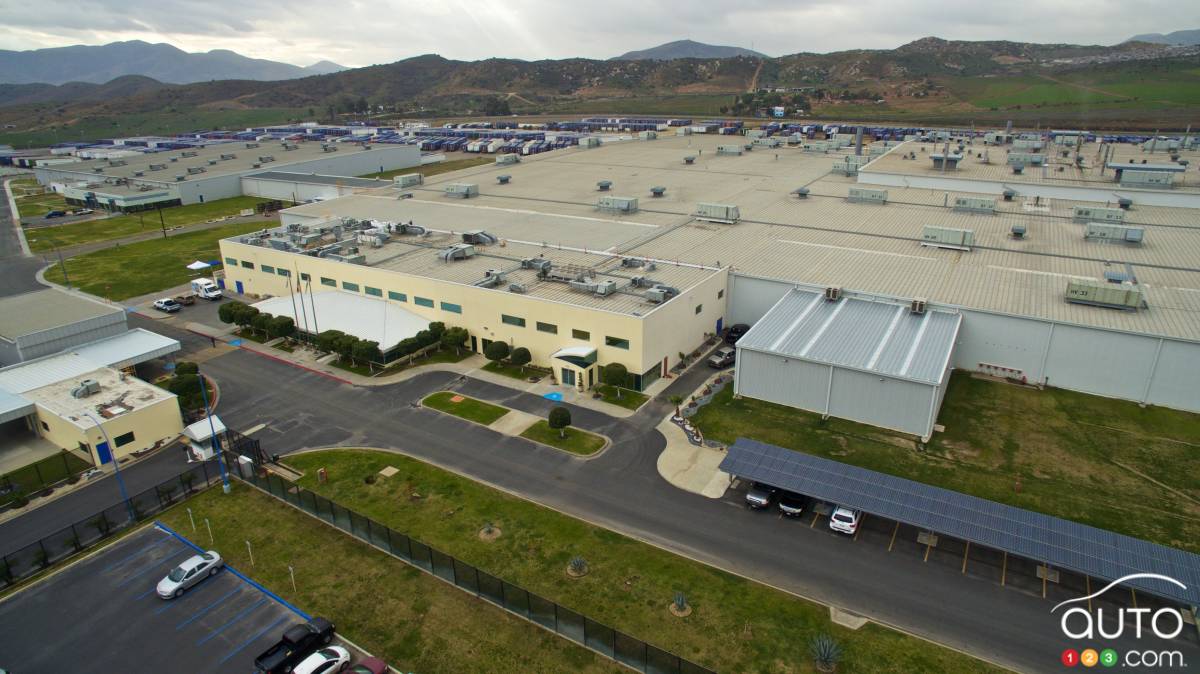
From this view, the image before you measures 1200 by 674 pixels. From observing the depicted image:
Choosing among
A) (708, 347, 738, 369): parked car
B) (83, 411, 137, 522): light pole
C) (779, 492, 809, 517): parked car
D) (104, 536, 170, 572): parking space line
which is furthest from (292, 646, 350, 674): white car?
(708, 347, 738, 369): parked car

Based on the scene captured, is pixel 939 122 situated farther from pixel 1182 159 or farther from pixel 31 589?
pixel 31 589

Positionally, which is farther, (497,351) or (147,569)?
(497,351)

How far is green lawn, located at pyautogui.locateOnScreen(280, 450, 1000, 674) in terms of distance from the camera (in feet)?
78.1

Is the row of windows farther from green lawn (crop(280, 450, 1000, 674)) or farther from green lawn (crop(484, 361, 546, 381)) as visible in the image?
green lawn (crop(280, 450, 1000, 674))

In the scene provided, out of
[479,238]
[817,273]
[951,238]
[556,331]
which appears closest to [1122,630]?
[817,273]

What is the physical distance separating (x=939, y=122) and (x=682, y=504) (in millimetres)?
180430

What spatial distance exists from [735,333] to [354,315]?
31975mm

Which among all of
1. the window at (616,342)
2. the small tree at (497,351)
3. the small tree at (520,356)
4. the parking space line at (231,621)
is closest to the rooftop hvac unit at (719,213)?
the window at (616,342)

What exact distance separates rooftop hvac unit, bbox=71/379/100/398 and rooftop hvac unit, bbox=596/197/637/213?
49193 mm

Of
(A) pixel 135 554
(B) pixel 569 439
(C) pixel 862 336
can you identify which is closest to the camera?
(A) pixel 135 554

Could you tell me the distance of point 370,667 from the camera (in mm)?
23000

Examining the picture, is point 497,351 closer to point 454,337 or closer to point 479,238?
point 454,337

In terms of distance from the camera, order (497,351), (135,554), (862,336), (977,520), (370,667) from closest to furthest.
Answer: (370,667)
(977,520)
(135,554)
(862,336)
(497,351)

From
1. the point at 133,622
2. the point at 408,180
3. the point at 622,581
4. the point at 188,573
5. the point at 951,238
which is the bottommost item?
the point at 133,622
